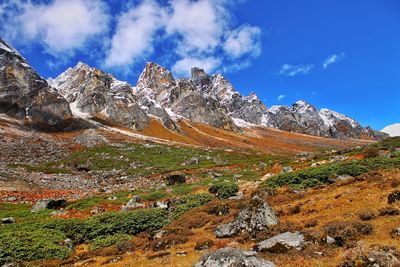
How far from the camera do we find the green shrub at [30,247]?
69.0 ft

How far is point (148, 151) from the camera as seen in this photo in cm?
10075

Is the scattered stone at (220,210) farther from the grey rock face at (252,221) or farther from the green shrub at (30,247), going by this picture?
the green shrub at (30,247)

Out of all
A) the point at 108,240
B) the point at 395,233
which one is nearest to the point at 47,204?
the point at 108,240

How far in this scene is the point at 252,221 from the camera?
21.1m

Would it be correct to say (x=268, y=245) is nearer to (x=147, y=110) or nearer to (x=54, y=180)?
(x=54, y=180)

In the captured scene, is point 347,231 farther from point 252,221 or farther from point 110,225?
point 110,225

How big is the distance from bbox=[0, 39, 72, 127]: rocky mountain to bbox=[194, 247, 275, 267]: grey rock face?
125 meters

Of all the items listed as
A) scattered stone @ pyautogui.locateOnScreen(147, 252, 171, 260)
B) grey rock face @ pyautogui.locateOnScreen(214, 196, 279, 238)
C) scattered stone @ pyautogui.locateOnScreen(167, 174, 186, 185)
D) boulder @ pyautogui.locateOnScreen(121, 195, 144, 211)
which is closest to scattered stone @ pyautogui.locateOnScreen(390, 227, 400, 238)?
grey rock face @ pyautogui.locateOnScreen(214, 196, 279, 238)

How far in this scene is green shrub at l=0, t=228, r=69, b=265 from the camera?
21.0 metres

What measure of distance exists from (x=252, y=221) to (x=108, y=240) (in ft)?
32.2

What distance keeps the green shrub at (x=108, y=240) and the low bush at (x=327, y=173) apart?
14924mm

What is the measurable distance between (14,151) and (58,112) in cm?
5349

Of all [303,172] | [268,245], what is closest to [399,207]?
[268,245]

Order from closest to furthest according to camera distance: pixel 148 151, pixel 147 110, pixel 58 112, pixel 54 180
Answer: pixel 54 180, pixel 148 151, pixel 58 112, pixel 147 110
